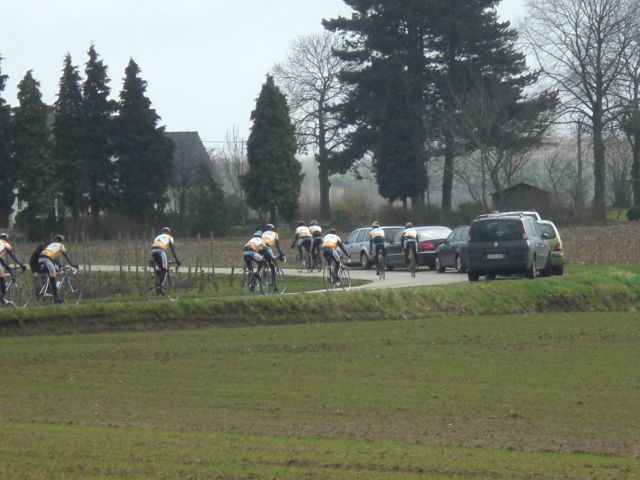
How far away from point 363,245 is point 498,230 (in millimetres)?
14617

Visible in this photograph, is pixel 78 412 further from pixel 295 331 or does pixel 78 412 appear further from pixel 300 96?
pixel 300 96

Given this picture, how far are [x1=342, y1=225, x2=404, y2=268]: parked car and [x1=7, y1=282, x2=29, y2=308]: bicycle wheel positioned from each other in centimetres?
1785

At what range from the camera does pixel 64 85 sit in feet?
256

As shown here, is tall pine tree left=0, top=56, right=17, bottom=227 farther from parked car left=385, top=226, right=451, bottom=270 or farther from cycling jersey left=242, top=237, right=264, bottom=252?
cycling jersey left=242, top=237, right=264, bottom=252

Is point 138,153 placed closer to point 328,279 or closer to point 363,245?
point 363,245

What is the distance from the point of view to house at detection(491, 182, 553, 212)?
2709 inches

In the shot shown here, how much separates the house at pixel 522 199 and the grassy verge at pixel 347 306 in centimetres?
3786

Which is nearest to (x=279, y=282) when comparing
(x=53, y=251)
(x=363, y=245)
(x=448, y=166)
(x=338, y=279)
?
(x=338, y=279)

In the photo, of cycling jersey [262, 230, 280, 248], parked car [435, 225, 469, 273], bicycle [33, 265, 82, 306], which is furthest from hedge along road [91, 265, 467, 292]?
bicycle [33, 265, 82, 306]

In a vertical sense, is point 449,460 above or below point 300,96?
below

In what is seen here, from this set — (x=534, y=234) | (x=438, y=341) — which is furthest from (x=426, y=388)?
(x=534, y=234)

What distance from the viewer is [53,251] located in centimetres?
3014

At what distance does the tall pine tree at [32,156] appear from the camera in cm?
7525

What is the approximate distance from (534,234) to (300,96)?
58.0 meters
